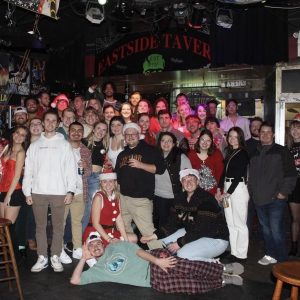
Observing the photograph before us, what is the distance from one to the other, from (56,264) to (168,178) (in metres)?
1.70

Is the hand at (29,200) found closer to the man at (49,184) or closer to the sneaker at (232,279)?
the man at (49,184)

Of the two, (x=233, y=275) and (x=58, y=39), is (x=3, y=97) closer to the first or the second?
(x=58, y=39)

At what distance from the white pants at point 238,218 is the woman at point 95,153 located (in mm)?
1681

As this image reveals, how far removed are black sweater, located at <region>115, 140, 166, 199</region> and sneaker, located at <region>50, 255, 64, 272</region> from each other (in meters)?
1.08

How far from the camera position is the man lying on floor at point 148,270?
404cm

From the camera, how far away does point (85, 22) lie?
10422mm

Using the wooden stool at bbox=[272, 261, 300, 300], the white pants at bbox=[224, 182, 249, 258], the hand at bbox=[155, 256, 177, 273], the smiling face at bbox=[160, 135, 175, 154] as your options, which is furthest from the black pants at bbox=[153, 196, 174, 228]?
the wooden stool at bbox=[272, 261, 300, 300]

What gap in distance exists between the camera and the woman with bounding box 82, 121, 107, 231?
5418 millimetres

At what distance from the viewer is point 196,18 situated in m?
7.80

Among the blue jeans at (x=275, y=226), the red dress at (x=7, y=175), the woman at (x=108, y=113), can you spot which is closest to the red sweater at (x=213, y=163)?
the blue jeans at (x=275, y=226)

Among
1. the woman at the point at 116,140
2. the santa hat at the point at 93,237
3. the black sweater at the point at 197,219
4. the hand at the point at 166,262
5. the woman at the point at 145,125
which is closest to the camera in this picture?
the hand at the point at 166,262

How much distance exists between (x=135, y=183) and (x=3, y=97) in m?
5.87

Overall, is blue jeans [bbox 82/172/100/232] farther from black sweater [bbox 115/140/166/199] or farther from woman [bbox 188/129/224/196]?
woman [bbox 188/129/224/196]

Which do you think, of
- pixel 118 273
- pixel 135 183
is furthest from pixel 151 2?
pixel 118 273
